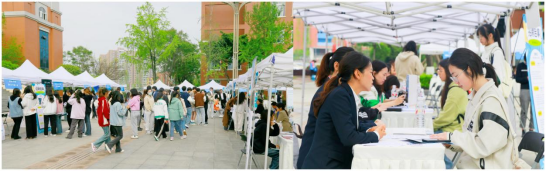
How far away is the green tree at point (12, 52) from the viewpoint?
2707 mm

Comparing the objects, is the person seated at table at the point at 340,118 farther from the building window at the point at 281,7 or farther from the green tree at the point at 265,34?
the building window at the point at 281,7

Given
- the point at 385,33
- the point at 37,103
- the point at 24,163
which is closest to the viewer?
the point at 24,163

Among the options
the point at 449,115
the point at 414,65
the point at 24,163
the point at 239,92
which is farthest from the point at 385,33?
the point at 24,163

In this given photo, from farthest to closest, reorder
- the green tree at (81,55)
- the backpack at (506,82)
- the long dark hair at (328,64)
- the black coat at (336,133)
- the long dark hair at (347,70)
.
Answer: the backpack at (506,82)
the green tree at (81,55)
the long dark hair at (328,64)
the long dark hair at (347,70)
the black coat at (336,133)

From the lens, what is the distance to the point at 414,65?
614 centimetres

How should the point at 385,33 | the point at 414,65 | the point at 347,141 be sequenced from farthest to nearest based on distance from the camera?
the point at 385,33, the point at 414,65, the point at 347,141

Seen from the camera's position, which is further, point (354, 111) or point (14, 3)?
point (14, 3)

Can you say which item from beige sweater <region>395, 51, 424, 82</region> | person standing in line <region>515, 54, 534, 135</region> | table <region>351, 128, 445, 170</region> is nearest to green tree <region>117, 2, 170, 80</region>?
table <region>351, 128, 445, 170</region>

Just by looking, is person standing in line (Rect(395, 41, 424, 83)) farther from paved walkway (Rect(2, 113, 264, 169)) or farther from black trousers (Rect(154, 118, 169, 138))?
black trousers (Rect(154, 118, 169, 138))

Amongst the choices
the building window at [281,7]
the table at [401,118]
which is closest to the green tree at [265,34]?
the building window at [281,7]

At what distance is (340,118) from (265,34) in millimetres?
1317

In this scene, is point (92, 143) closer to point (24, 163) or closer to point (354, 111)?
point (24, 163)

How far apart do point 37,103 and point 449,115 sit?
3.58 meters

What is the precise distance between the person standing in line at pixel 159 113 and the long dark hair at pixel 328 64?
1.06m
